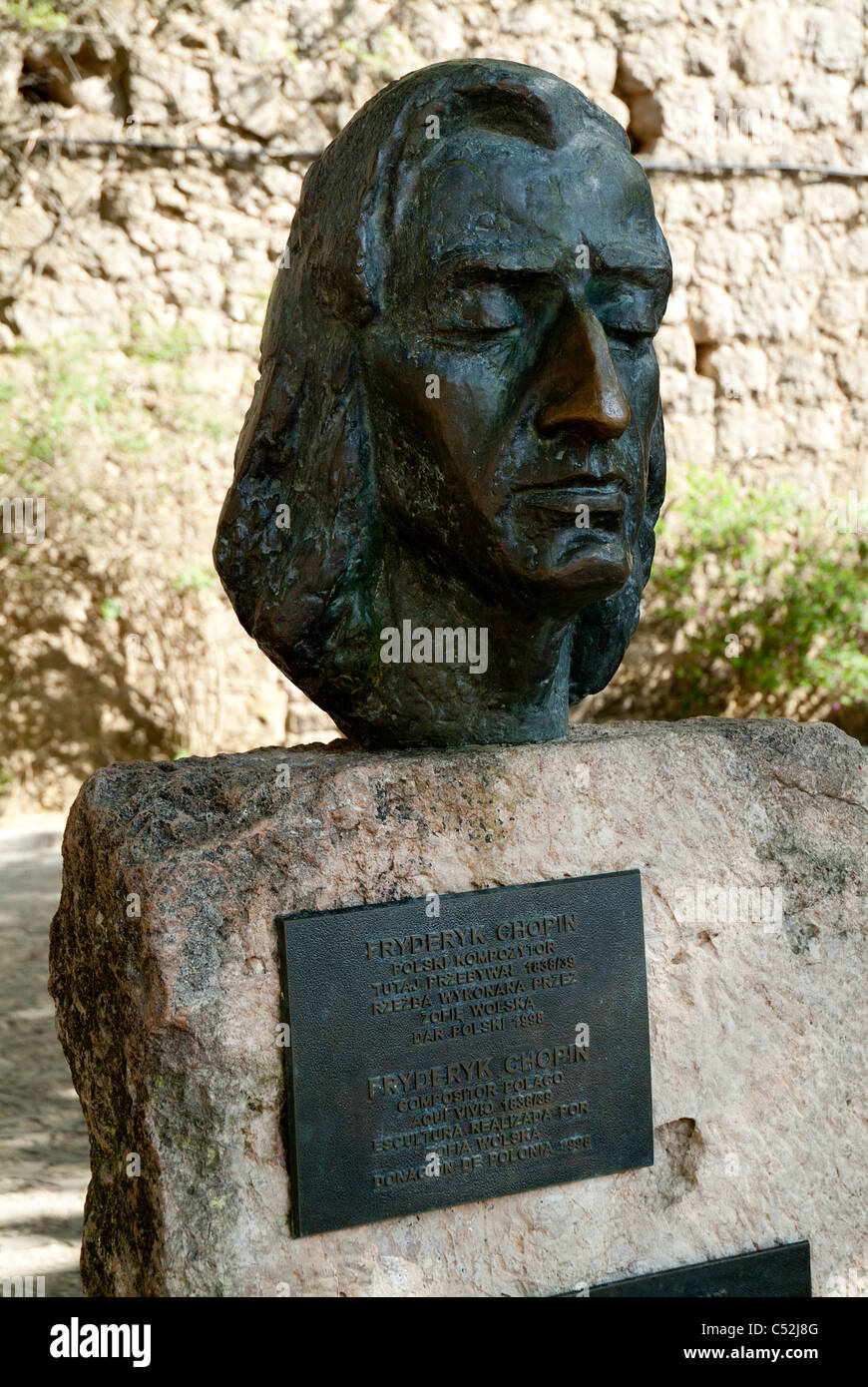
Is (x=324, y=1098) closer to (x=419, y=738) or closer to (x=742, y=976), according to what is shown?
(x=419, y=738)

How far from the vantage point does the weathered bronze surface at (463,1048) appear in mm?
2318

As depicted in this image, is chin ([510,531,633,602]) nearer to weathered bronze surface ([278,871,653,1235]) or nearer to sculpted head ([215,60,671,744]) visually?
sculpted head ([215,60,671,744])

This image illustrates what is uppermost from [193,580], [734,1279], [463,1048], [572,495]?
[193,580]

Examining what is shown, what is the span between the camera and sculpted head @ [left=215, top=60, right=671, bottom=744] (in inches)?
96.2

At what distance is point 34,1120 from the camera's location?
402 centimetres

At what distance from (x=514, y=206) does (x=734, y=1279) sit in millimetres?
1935

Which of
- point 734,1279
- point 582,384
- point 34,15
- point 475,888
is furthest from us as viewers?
point 34,15

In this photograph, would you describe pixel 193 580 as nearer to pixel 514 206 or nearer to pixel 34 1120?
pixel 34 1120

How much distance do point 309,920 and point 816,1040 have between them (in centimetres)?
107

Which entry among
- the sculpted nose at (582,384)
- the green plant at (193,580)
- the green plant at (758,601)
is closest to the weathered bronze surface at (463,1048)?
the sculpted nose at (582,384)

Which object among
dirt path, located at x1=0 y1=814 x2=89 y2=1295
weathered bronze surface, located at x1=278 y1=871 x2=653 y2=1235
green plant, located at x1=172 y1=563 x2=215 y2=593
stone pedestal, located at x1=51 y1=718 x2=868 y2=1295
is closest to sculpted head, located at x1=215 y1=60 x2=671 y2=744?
stone pedestal, located at x1=51 y1=718 x2=868 y2=1295

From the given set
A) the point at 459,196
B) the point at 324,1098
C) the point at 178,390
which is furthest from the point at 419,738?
the point at 178,390

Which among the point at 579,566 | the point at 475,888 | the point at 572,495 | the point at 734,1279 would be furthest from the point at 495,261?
the point at 734,1279

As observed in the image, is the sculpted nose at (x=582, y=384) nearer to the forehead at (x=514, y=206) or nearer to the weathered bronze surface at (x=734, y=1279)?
the forehead at (x=514, y=206)
